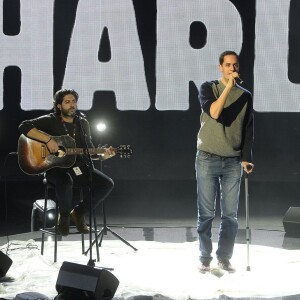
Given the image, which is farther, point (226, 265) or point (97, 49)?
point (97, 49)

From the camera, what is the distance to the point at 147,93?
9.28 meters

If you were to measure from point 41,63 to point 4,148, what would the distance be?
154 cm

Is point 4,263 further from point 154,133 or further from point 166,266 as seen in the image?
point 154,133

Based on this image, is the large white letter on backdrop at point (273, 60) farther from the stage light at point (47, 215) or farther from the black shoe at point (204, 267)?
the black shoe at point (204, 267)

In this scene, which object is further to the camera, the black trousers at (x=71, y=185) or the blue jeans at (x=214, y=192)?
the black trousers at (x=71, y=185)

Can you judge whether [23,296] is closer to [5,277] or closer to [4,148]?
[5,277]

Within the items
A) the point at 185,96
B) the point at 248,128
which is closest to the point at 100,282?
the point at 248,128

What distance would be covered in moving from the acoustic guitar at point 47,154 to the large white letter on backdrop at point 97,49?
4.11 metres

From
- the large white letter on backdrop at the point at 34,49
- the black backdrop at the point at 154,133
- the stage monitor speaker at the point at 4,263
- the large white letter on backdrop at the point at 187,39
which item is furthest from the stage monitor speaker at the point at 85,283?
the large white letter on backdrop at the point at 34,49

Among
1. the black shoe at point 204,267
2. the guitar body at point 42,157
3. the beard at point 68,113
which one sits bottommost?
the black shoe at point 204,267

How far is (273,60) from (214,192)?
16.5 ft

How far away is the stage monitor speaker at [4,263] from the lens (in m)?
4.18

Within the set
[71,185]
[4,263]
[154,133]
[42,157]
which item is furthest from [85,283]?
[154,133]

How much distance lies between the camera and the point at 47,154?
16.6 ft
